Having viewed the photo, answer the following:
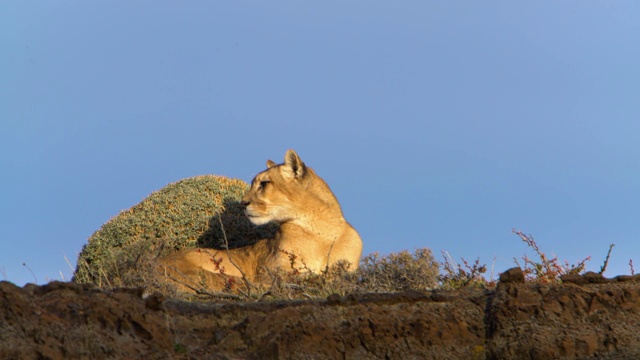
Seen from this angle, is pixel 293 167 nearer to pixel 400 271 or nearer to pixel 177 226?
pixel 400 271

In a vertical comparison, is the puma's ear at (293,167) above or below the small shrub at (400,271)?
above

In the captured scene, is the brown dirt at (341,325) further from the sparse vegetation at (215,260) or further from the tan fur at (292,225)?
the tan fur at (292,225)

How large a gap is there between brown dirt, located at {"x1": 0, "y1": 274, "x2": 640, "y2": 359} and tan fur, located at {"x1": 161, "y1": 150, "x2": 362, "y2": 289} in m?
5.91

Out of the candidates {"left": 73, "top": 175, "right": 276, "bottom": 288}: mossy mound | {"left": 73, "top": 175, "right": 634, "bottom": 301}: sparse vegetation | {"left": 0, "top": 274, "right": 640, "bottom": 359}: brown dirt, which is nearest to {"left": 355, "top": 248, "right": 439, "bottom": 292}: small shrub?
{"left": 73, "top": 175, "right": 634, "bottom": 301}: sparse vegetation

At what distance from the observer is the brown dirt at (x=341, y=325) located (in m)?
5.73

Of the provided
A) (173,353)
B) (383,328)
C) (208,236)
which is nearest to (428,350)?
(383,328)

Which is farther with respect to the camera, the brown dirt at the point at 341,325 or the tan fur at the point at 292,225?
the tan fur at the point at 292,225

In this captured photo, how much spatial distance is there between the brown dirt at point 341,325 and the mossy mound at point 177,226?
350 inches

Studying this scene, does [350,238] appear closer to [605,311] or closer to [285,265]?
[285,265]

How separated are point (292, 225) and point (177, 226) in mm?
3726

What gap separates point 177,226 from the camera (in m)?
16.3

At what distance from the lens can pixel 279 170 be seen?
44.3ft

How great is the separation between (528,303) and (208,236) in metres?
10.2

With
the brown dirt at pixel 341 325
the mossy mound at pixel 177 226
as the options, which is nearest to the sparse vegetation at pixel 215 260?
the mossy mound at pixel 177 226
